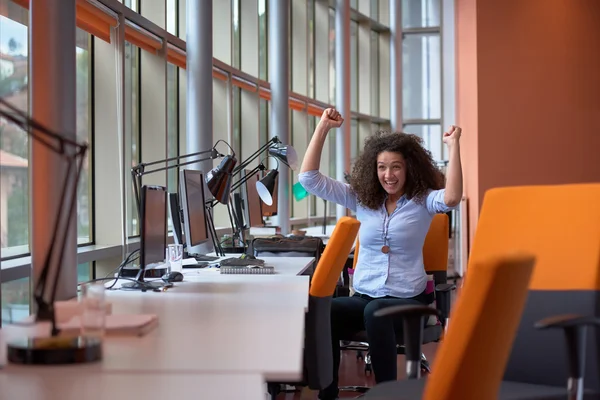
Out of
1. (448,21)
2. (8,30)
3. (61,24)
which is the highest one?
(448,21)

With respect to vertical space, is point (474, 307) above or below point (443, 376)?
above

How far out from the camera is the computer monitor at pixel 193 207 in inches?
136

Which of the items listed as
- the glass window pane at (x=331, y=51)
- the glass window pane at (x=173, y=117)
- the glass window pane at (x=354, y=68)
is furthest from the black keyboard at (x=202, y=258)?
the glass window pane at (x=354, y=68)

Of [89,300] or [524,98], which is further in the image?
[524,98]

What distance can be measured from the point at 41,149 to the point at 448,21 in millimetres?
8754

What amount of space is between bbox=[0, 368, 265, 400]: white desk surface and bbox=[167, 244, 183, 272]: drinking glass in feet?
6.06

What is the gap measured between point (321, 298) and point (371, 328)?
0.37 m

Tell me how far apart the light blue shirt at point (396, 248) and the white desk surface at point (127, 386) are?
1976mm

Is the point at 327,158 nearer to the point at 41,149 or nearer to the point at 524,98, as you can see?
the point at 524,98

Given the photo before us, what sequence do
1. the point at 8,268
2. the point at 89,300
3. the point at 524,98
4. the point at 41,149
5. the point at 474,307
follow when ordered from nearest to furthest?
1. the point at 474,307
2. the point at 89,300
3. the point at 41,149
4. the point at 8,268
5. the point at 524,98

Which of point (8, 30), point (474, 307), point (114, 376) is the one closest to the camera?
point (474, 307)

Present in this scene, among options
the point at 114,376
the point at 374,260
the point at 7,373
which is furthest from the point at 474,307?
the point at 374,260

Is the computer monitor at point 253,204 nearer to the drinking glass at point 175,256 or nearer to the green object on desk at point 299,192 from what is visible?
the green object on desk at point 299,192

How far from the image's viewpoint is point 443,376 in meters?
1.49
